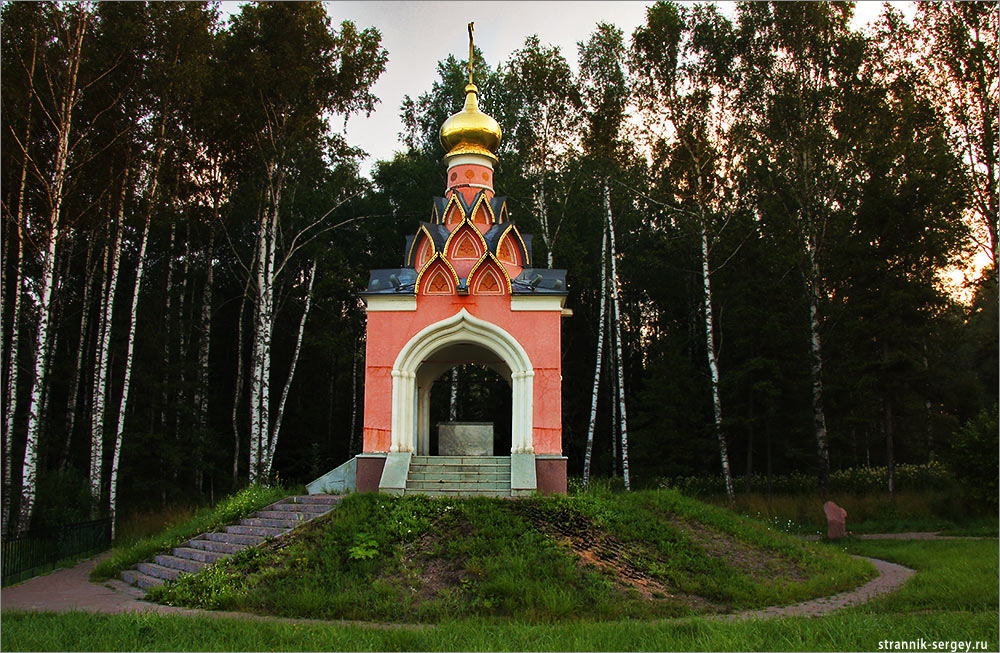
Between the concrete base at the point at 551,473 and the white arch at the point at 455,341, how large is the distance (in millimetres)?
390

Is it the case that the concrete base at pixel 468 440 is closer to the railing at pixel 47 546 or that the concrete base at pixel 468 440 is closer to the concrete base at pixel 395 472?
the concrete base at pixel 395 472

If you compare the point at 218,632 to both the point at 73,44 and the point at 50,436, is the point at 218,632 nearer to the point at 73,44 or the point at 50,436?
the point at 73,44

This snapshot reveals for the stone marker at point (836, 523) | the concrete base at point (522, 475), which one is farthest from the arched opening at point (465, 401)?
the stone marker at point (836, 523)

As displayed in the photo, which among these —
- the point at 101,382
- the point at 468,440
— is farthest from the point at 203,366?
the point at 468,440

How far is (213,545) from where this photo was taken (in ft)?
35.4

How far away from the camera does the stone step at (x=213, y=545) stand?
10391 millimetres

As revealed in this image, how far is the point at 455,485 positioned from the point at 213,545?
3738 mm

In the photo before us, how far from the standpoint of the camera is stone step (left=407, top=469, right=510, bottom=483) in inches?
489

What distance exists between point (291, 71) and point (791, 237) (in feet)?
43.9

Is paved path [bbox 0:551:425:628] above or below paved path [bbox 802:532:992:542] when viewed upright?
below

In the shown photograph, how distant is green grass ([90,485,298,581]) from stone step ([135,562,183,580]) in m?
0.27

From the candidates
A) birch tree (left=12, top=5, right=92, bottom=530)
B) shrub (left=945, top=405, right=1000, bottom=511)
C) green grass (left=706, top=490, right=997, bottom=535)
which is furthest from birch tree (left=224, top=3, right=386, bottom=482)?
shrub (left=945, top=405, right=1000, bottom=511)

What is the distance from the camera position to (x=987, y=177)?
56.0 feet

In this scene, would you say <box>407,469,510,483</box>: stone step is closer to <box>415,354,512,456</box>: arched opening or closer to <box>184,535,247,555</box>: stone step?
<box>415,354,512,456</box>: arched opening
